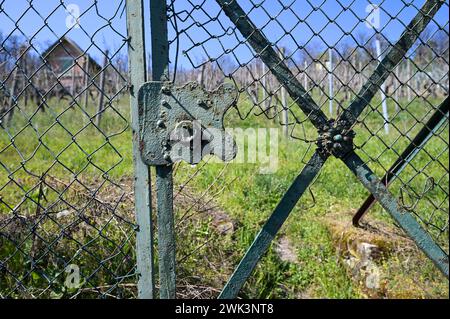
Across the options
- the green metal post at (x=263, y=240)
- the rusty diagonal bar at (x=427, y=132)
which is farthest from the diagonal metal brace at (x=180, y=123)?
the rusty diagonal bar at (x=427, y=132)

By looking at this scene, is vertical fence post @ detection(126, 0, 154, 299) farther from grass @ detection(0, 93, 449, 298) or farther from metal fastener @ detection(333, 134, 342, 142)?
metal fastener @ detection(333, 134, 342, 142)

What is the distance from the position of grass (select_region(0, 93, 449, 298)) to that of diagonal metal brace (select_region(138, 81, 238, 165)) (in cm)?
15

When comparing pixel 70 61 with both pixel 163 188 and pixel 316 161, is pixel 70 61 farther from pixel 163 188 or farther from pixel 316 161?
pixel 316 161

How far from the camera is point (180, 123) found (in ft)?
3.81

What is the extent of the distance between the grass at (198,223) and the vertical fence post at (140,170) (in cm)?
11

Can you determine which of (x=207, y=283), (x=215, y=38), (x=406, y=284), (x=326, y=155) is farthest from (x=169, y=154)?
(x=406, y=284)

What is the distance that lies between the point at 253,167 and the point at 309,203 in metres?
0.69

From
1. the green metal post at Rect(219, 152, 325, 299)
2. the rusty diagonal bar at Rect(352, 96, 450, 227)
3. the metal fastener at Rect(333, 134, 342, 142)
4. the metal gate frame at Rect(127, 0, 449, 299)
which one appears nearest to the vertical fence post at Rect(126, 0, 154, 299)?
the metal gate frame at Rect(127, 0, 449, 299)

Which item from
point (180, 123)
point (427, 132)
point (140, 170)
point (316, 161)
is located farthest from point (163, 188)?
point (427, 132)

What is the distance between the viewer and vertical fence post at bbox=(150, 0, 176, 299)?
1.15 metres

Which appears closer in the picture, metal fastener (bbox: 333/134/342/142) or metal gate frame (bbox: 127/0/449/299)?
metal gate frame (bbox: 127/0/449/299)

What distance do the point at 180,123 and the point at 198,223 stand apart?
1.55 m

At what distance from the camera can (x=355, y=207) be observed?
3.73 m
